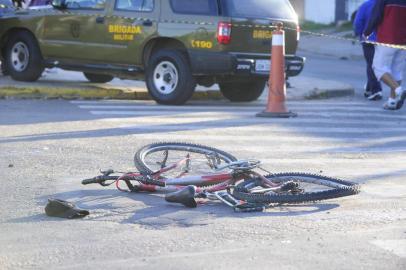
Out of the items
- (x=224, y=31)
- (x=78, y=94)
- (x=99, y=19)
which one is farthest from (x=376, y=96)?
(x=78, y=94)

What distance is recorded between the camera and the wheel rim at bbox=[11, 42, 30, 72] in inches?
566

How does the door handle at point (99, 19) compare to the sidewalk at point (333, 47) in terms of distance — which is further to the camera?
the sidewalk at point (333, 47)

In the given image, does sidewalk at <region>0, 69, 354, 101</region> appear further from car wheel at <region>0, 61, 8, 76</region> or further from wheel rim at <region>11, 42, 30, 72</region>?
wheel rim at <region>11, 42, 30, 72</region>

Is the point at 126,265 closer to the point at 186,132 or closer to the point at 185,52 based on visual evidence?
the point at 186,132

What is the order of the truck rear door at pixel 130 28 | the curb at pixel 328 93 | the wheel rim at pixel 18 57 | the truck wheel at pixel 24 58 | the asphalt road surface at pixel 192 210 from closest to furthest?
the asphalt road surface at pixel 192 210 < the truck rear door at pixel 130 28 < the truck wheel at pixel 24 58 < the wheel rim at pixel 18 57 < the curb at pixel 328 93

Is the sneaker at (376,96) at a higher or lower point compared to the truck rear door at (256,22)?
lower

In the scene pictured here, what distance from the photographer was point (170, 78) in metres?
12.7

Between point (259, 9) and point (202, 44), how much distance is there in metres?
1.01

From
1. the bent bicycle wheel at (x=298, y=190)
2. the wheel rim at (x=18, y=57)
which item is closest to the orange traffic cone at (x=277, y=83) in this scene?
the wheel rim at (x=18, y=57)

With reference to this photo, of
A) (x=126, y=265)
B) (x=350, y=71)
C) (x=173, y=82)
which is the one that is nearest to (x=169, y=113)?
(x=173, y=82)

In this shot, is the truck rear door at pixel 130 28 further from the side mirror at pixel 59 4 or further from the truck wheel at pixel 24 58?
the truck wheel at pixel 24 58

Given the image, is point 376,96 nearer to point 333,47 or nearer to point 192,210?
point 192,210

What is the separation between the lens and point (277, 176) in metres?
6.61

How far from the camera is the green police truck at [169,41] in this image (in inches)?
484
